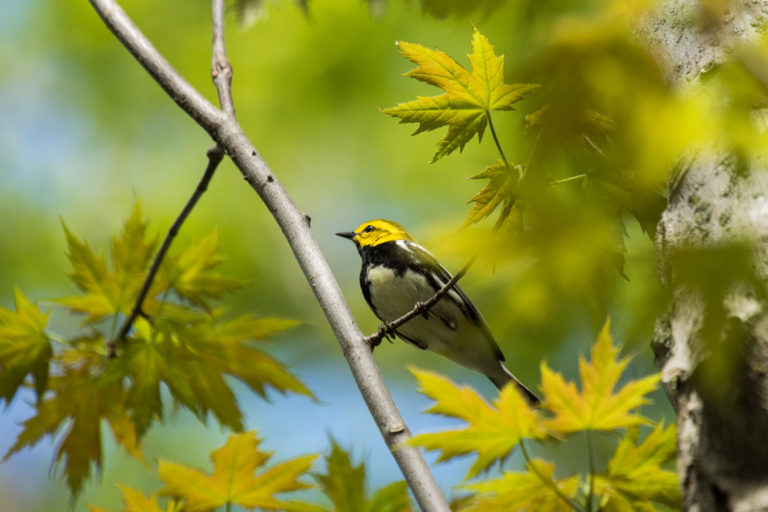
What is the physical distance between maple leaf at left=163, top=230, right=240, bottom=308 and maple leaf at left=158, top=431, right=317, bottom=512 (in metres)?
0.71

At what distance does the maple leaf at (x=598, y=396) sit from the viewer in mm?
994

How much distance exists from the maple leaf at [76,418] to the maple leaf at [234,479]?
65 centimetres

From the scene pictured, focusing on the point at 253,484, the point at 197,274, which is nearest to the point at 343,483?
the point at 253,484

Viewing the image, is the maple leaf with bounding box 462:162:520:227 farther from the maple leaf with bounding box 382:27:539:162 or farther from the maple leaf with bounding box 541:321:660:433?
the maple leaf with bounding box 541:321:660:433

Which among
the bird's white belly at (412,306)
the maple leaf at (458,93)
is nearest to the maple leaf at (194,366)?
the maple leaf at (458,93)

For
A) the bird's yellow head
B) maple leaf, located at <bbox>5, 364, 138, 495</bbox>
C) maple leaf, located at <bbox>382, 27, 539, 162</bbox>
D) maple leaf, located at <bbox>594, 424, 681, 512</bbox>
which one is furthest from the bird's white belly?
maple leaf, located at <bbox>594, 424, 681, 512</bbox>

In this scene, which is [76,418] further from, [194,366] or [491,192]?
[491,192]

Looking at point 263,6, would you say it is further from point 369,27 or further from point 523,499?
point 369,27

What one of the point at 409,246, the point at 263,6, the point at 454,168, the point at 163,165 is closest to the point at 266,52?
the point at 163,165

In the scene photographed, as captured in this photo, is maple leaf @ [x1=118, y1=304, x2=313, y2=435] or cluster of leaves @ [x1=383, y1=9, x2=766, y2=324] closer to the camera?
cluster of leaves @ [x1=383, y1=9, x2=766, y2=324]

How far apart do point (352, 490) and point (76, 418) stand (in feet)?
3.33

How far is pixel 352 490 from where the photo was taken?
1.42 metres

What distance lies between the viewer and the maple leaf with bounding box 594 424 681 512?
108cm

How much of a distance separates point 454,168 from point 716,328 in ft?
20.0
